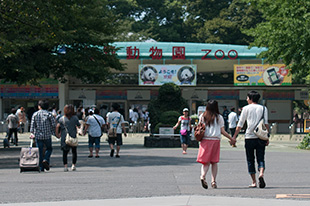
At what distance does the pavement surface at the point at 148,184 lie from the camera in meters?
10.0

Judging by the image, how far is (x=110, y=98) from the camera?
47094mm

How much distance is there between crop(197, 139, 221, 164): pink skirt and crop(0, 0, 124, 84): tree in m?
10.9

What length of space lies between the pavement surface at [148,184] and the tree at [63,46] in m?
5.56

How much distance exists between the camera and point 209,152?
1196 cm

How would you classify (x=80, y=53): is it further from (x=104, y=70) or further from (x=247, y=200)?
(x=247, y=200)

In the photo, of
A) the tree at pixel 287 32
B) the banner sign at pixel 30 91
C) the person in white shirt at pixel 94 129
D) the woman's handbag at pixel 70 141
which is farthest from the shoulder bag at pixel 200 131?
the banner sign at pixel 30 91

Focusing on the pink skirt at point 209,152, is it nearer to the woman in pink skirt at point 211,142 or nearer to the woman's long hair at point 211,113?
the woman in pink skirt at point 211,142

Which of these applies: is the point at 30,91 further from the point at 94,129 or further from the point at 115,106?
the point at 115,106

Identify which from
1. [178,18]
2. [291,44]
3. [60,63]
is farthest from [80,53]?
[178,18]

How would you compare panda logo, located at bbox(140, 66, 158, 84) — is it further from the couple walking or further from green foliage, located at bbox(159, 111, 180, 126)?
the couple walking

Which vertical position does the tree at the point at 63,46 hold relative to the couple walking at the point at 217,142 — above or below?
above

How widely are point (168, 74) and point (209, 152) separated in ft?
111

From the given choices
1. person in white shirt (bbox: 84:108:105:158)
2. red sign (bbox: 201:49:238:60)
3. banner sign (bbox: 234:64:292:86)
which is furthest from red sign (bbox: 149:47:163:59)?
person in white shirt (bbox: 84:108:105:158)

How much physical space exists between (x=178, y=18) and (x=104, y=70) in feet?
149
